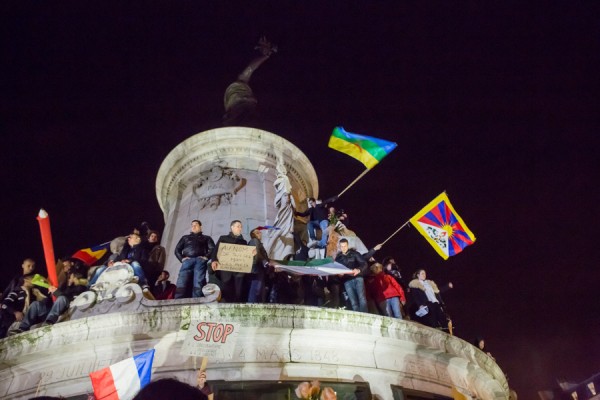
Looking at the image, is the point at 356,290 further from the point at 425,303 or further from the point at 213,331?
the point at 213,331

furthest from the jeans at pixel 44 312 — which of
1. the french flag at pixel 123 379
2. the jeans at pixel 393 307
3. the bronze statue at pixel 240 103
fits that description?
the bronze statue at pixel 240 103

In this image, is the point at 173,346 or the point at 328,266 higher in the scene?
the point at 328,266

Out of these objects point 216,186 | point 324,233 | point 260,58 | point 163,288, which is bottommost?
point 163,288

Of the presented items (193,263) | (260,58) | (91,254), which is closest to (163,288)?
(193,263)

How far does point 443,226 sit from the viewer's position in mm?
12586

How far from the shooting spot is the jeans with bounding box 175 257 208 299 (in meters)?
9.21

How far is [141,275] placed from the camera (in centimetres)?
898

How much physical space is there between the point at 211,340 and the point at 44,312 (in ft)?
12.6

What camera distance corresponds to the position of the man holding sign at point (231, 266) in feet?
29.3

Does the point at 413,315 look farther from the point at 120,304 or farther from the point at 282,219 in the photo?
the point at 120,304

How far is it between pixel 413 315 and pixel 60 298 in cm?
747

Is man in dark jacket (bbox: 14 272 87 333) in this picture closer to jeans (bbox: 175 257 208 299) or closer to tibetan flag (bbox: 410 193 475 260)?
jeans (bbox: 175 257 208 299)

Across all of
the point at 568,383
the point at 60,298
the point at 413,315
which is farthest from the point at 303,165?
the point at 568,383

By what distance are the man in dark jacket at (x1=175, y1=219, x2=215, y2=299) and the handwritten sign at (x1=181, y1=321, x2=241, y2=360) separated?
1.71m
